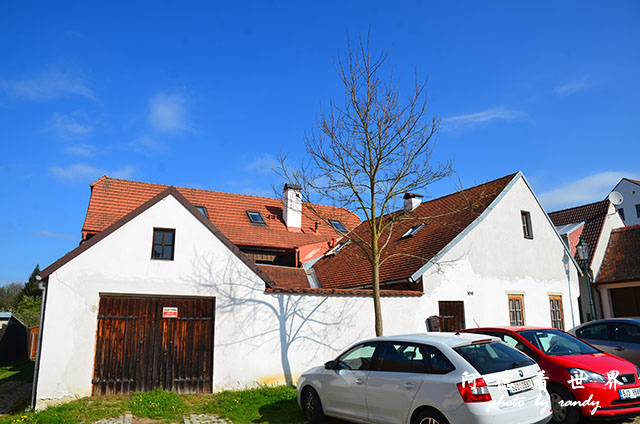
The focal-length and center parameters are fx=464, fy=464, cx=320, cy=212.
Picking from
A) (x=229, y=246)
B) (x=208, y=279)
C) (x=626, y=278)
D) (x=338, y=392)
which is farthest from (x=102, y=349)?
(x=626, y=278)

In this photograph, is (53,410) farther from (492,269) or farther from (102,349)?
(492,269)

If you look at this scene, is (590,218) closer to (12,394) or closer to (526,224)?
(526,224)

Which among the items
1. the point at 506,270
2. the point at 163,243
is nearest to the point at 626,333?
the point at 506,270

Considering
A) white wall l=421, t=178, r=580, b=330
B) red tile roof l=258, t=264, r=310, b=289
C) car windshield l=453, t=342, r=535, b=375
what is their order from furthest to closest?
red tile roof l=258, t=264, r=310, b=289
white wall l=421, t=178, r=580, b=330
car windshield l=453, t=342, r=535, b=375

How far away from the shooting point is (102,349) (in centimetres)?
1067

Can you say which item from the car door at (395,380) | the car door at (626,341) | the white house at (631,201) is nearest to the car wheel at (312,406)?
the car door at (395,380)

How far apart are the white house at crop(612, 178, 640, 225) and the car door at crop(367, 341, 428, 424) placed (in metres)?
45.1

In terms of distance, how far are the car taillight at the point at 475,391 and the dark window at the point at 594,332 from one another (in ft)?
20.6

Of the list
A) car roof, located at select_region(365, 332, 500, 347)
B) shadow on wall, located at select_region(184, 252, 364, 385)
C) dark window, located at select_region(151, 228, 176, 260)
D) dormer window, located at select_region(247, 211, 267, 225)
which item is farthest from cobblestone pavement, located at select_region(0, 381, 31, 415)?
dormer window, located at select_region(247, 211, 267, 225)

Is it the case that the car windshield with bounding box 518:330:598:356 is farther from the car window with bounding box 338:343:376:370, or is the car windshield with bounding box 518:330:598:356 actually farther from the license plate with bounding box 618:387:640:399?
the car window with bounding box 338:343:376:370

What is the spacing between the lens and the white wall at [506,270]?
15.0 m

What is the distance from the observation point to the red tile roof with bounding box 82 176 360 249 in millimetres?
21469

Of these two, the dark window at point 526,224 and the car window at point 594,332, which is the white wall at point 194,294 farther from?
the dark window at point 526,224

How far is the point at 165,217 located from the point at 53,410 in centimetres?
472
